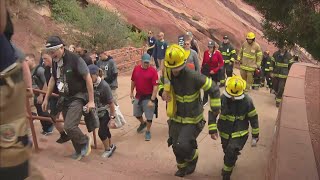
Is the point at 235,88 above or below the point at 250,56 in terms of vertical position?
above

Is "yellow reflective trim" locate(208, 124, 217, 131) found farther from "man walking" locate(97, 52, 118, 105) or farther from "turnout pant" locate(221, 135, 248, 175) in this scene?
"man walking" locate(97, 52, 118, 105)

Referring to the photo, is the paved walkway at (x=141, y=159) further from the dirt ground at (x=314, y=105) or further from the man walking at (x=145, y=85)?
the dirt ground at (x=314, y=105)

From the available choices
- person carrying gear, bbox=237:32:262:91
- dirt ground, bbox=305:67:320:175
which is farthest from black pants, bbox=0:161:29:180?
person carrying gear, bbox=237:32:262:91

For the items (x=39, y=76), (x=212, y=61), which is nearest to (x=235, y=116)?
(x=39, y=76)

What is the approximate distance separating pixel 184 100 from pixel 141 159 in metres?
2.07

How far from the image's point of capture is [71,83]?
6.14 metres

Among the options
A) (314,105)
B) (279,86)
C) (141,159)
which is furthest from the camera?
(279,86)

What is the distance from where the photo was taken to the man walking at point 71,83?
5.97m

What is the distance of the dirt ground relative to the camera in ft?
19.5

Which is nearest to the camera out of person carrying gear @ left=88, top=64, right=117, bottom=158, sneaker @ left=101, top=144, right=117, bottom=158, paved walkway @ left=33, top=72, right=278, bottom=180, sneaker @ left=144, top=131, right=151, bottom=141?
paved walkway @ left=33, top=72, right=278, bottom=180

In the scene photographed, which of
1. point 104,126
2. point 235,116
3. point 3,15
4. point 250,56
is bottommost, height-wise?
point 250,56

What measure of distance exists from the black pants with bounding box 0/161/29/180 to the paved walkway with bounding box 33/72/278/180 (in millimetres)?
3026

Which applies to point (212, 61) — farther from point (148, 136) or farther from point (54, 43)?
point (54, 43)

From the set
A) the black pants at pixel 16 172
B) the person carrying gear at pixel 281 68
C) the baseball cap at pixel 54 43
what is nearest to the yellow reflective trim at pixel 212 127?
the baseball cap at pixel 54 43
